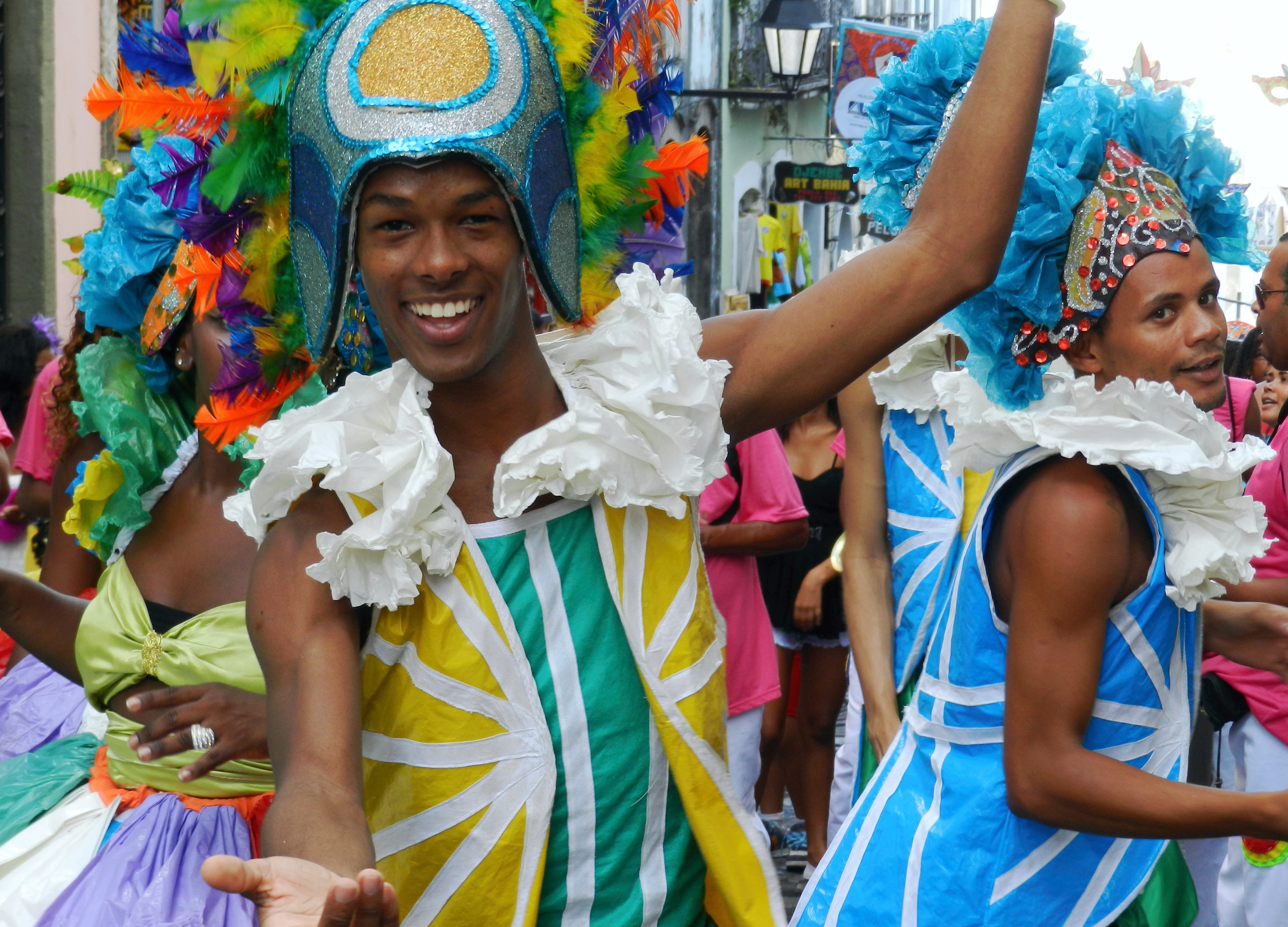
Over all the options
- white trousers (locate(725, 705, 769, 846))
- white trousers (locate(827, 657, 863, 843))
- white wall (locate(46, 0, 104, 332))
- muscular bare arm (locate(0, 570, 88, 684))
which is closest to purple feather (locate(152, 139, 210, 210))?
muscular bare arm (locate(0, 570, 88, 684))

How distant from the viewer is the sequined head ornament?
2434 millimetres

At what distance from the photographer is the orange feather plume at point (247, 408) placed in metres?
2.41

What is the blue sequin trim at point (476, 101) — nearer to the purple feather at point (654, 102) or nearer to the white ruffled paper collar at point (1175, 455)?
the purple feather at point (654, 102)

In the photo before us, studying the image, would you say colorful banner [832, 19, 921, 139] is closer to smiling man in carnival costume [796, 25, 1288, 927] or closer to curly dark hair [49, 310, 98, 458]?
curly dark hair [49, 310, 98, 458]

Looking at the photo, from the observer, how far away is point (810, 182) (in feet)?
55.1

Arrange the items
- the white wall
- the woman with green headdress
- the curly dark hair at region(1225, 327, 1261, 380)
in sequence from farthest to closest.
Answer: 1. the white wall
2. the curly dark hair at region(1225, 327, 1261, 380)
3. the woman with green headdress

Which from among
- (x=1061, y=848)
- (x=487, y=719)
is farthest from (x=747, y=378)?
(x=1061, y=848)

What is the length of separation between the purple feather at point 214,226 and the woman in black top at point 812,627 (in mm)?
3588

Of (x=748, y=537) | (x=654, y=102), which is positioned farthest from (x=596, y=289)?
(x=748, y=537)

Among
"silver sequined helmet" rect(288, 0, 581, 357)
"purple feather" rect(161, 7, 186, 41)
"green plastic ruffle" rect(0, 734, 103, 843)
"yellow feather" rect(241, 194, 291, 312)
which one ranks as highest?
"purple feather" rect(161, 7, 186, 41)

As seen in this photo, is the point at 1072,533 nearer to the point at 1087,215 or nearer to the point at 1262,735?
the point at 1087,215

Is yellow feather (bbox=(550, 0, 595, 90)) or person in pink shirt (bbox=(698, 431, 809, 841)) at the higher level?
yellow feather (bbox=(550, 0, 595, 90))

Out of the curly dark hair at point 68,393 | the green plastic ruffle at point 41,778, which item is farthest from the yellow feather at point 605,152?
the curly dark hair at point 68,393

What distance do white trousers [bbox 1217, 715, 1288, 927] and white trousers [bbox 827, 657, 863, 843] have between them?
99 cm
